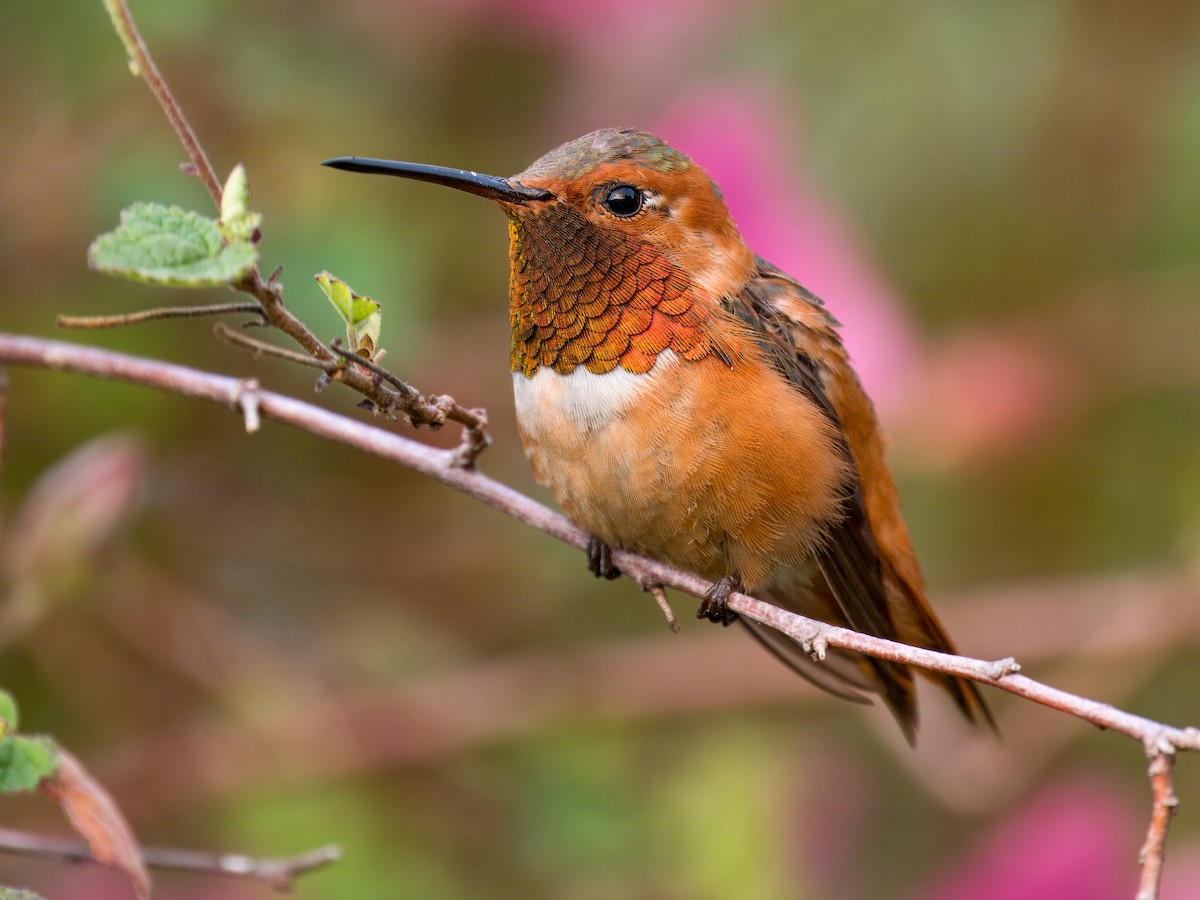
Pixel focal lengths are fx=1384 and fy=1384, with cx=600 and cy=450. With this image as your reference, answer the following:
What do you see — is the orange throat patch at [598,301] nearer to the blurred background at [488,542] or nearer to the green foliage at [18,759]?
the blurred background at [488,542]

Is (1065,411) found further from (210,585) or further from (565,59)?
(210,585)

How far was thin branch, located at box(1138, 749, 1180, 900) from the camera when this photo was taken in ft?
3.85

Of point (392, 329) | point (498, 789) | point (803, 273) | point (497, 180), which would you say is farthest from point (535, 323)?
point (498, 789)

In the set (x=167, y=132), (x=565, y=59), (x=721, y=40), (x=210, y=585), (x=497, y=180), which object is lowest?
(x=210, y=585)

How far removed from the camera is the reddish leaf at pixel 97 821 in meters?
Answer: 1.43

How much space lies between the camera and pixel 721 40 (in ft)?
11.8

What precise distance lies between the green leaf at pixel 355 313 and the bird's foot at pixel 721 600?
0.75 metres

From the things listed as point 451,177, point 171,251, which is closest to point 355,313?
point 171,251

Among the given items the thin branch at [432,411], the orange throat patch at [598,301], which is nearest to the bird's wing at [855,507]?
the orange throat patch at [598,301]

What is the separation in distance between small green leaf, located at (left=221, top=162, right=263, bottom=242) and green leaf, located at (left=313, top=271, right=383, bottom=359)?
0.13m

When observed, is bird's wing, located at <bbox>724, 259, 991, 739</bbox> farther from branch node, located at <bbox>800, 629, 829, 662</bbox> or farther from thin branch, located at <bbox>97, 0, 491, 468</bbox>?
thin branch, located at <bbox>97, 0, 491, 468</bbox>

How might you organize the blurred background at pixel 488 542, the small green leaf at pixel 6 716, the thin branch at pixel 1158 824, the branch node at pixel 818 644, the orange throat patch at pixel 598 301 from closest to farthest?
the thin branch at pixel 1158 824 < the small green leaf at pixel 6 716 < the branch node at pixel 818 644 < the orange throat patch at pixel 598 301 < the blurred background at pixel 488 542

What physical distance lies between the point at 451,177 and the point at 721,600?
71 centimetres

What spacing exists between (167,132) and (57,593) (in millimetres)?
1126
